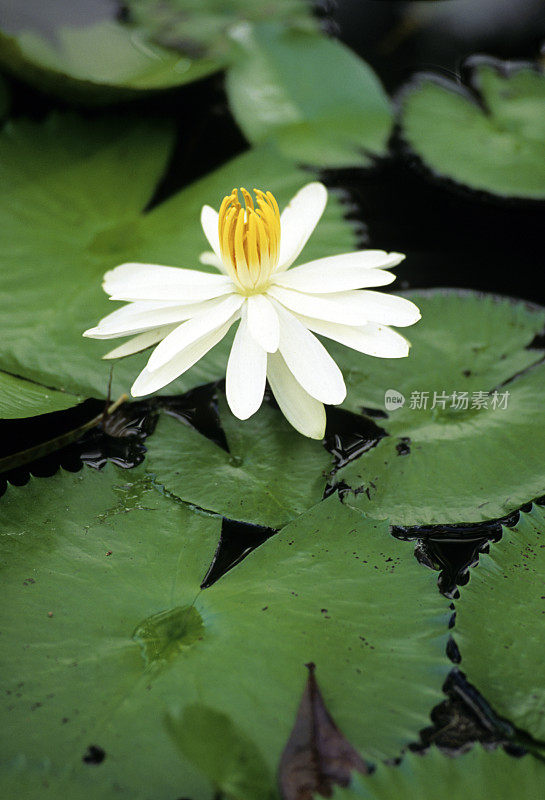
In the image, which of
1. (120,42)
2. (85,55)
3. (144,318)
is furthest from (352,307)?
(120,42)

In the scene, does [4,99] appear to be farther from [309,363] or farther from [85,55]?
[309,363]

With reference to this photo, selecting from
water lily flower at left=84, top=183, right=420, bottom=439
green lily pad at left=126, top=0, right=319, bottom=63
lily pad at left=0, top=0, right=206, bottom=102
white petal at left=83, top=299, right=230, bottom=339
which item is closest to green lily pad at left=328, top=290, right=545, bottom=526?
water lily flower at left=84, top=183, right=420, bottom=439

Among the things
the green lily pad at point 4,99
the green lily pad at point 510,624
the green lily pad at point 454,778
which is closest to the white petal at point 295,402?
the green lily pad at point 510,624

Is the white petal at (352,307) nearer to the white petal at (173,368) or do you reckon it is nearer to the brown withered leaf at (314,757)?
the white petal at (173,368)

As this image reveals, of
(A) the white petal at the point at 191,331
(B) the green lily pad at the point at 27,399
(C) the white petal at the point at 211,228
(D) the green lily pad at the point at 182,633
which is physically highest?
(C) the white petal at the point at 211,228

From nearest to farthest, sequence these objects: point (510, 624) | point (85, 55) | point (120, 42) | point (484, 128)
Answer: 1. point (510, 624)
2. point (484, 128)
3. point (85, 55)
4. point (120, 42)

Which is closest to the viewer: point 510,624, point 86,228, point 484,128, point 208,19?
point 510,624
